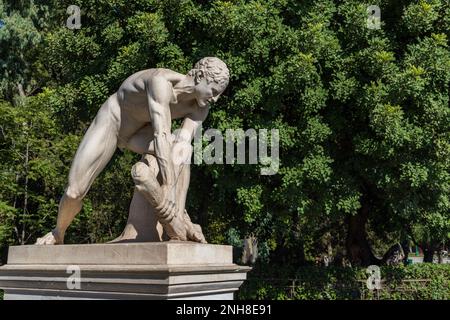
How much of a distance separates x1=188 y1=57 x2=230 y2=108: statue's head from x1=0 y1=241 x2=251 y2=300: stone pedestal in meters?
1.52

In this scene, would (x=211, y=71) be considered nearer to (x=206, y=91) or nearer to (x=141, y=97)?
(x=206, y=91)

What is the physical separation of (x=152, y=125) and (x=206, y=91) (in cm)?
64

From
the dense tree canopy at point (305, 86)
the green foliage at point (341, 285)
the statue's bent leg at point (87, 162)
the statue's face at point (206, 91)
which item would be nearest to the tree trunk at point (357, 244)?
the green foliage at point (341, 285)

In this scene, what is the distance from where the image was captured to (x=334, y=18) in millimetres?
11820

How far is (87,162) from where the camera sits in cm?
535

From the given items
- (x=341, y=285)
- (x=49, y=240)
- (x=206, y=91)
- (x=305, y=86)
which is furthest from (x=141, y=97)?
(x=341, y=285)

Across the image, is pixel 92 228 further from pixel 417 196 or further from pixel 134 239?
pixel 134 239

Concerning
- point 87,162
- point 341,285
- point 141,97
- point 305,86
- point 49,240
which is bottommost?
point 341,285

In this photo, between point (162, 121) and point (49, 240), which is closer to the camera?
point (162, 121)

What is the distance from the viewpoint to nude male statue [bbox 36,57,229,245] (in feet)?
16.9

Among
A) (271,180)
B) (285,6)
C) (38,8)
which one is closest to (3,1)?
(38,8)

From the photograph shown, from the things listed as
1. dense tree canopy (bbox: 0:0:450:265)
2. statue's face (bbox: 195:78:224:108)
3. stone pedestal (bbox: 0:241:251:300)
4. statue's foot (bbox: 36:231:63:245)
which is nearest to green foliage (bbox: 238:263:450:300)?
dense tree canopy (bbox: 0:0:450:265)

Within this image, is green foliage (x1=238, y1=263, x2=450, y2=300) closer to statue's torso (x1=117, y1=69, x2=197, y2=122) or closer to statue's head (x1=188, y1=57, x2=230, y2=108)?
statue's torso (x1=117, y1=69, x2=197, y2=122)

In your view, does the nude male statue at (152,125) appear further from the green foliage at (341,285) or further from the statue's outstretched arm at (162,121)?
the green foliage at (341,285)
